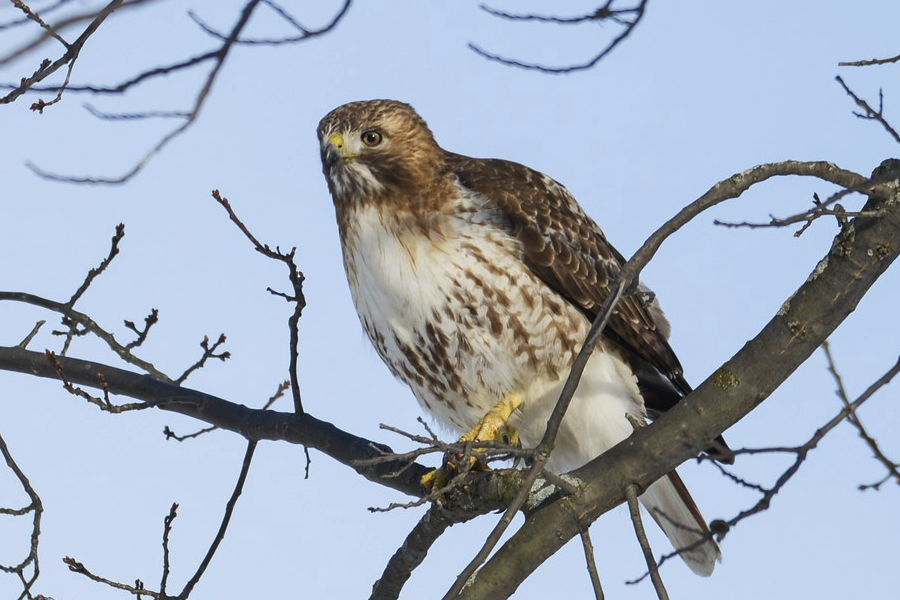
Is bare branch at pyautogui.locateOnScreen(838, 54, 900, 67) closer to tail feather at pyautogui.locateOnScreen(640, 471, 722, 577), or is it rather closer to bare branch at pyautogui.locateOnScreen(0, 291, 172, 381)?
tail feather at pyautogui.locateOnScreen(640, 471, 722, 577)

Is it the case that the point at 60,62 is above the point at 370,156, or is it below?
below

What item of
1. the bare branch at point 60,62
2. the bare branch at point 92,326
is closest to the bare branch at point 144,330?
the bare branch at point 92,326

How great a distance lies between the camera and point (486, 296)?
4547 mm

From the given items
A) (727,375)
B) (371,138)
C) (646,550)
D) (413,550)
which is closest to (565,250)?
(371,138)

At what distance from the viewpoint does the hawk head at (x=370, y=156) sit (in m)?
4.80

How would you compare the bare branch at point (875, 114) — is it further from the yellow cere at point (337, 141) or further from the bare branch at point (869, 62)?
the yellow cere at point (337, 141)

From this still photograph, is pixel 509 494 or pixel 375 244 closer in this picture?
pixel 509 494

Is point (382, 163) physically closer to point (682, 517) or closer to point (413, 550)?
point (413, 550)

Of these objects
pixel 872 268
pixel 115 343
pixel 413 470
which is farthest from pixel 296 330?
pixel 872 268

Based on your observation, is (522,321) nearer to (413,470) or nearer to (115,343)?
(413,470)

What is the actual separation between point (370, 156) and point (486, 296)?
0.79 metres

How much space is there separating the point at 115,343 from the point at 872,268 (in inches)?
121

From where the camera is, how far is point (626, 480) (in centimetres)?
355

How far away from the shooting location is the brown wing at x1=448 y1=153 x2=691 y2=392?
15.6 feet
